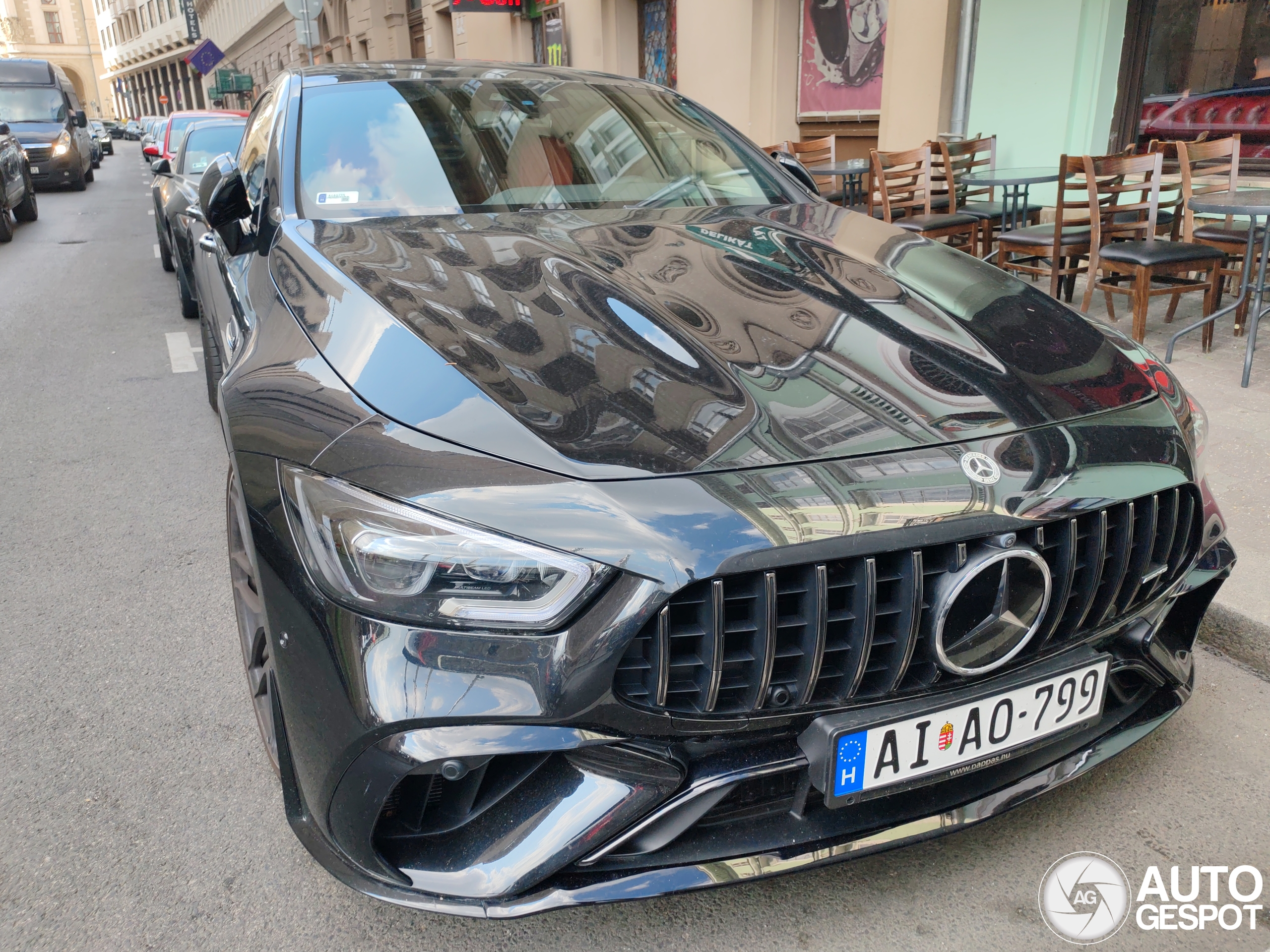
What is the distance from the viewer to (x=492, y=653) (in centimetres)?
134

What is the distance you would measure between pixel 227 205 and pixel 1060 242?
459 cm

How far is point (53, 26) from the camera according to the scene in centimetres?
9594

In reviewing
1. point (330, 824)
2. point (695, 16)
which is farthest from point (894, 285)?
point (695, 16)

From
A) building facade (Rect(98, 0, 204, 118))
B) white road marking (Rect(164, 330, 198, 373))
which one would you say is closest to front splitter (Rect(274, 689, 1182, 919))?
white road marking (Rect(164, 330, 198, 373))

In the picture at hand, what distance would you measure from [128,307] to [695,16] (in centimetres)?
745

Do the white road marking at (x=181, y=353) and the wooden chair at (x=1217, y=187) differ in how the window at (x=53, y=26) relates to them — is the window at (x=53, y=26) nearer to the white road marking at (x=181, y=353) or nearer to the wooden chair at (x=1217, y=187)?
the white road marking at (x=181, y=353)

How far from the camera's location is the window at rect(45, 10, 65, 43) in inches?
3733

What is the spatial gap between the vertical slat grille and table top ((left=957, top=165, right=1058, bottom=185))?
5078mm

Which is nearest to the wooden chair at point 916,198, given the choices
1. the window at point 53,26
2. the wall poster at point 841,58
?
the wall poster at point 841,58

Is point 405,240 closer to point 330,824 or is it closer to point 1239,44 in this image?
point 330,824

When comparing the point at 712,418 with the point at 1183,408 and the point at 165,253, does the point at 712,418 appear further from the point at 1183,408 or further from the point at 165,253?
the point at 165,253

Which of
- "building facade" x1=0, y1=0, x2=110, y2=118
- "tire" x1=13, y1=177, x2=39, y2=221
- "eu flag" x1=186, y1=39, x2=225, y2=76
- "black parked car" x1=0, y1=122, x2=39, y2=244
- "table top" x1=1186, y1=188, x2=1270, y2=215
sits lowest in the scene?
"tire" x1=13, y1=177, x2=39, y2=221

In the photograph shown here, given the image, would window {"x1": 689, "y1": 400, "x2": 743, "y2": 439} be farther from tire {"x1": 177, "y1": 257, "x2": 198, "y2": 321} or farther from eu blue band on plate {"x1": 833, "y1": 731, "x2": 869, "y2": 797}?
tire {"x1": 177, "y1": 257, "x2": 198, "y2": 321}

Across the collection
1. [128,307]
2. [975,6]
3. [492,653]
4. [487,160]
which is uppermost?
[975,6]
